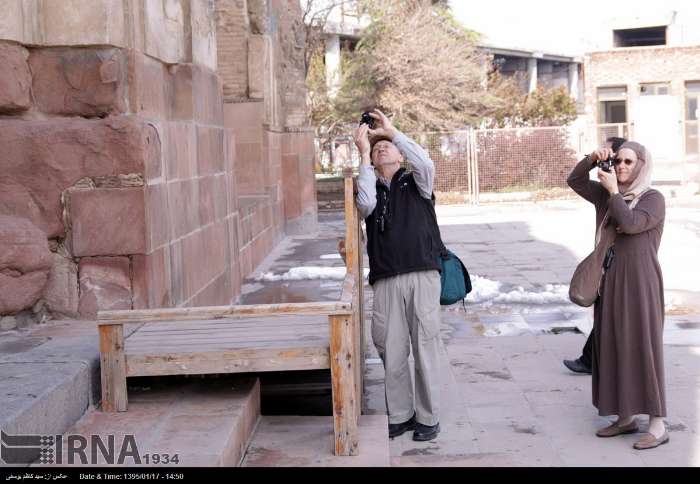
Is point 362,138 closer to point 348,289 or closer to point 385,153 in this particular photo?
point 385,153

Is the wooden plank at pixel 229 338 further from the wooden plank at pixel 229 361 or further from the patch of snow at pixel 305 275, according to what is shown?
the patch of snow at pixel 305 275

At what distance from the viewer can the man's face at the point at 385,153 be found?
5.49 metres

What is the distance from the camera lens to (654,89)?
40.9 m

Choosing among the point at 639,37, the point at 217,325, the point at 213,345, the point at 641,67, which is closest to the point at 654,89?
the point at 641,67

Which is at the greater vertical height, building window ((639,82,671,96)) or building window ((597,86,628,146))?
building window ((639,82,671,96))

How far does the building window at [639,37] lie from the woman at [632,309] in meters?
45.4

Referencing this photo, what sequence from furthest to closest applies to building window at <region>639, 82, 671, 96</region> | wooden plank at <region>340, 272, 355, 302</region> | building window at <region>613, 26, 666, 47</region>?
building window at <region>613, 26, 666, 47</region>
building window at <region>639, 82, 671, 96</region>
wooden plank at <region>340, 272, 355, 302</region>

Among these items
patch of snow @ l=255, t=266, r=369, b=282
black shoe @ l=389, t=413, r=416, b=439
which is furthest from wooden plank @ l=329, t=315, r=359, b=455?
patch of snow @ l=255, t=266, r=369, b=282

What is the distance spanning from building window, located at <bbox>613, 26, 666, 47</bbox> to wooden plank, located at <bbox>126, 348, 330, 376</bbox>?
154ft

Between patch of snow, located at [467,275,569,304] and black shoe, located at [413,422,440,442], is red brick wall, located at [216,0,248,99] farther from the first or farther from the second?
black shoe, located at [413,422,440,442]

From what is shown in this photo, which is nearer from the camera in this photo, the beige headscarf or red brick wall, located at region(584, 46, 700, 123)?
the beige headscarf

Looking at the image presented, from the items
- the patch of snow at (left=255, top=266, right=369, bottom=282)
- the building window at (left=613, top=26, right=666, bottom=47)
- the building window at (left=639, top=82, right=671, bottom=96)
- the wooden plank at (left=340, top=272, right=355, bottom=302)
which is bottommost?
the patch of snow at (left=255, top=266, right=369, bottom=282)

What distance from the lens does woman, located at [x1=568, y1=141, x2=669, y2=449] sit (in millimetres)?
5316
